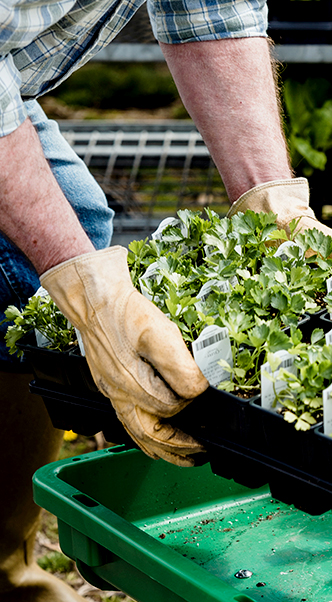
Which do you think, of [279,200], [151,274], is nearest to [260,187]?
[279,200]

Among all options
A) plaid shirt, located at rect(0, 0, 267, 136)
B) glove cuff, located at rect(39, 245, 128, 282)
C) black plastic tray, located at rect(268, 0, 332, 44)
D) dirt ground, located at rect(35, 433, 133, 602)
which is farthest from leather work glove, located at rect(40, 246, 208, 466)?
black plastic tray, located at rect(268, 0, 332, 44)

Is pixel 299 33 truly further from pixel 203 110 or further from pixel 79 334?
pixel 79 334

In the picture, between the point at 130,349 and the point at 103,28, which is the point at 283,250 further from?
the point at 103,28

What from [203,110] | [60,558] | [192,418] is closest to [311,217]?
[203,110]

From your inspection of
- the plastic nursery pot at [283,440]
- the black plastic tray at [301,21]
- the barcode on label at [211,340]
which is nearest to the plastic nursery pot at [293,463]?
the plastic nursery pot at [283,440]

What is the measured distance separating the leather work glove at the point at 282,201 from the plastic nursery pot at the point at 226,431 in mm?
493

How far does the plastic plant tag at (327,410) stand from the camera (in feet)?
2.69

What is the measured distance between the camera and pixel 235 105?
4.60ft

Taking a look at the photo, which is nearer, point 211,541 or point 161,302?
point 161,302

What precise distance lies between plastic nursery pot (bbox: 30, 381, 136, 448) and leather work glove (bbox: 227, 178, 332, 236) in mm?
516

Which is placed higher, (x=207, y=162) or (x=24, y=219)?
(x=24, y=219)

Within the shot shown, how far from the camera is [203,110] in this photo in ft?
4.68

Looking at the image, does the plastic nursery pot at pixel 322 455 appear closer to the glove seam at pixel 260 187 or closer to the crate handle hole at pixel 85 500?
the crate handle hole at pixel 85 500

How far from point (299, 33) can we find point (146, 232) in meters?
0.87
